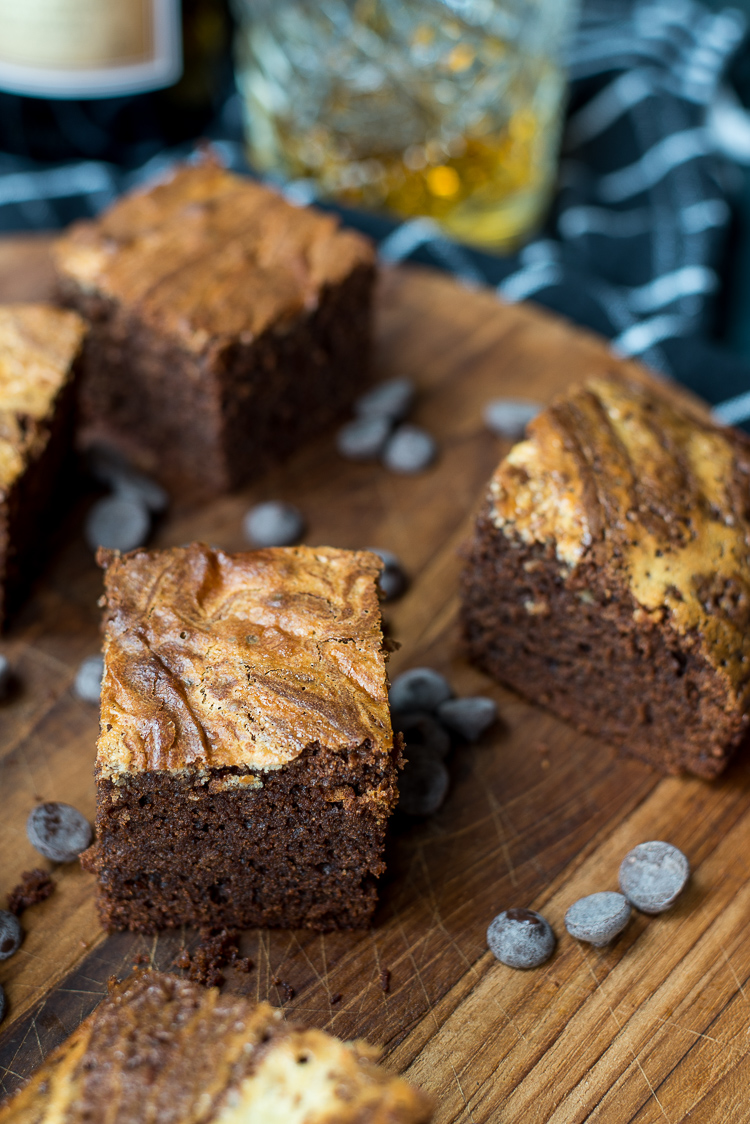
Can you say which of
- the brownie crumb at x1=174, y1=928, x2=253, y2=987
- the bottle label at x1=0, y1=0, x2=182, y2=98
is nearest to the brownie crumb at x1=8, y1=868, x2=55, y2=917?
the brownie crumb at x1=174, y1=928, x2=253, y2=987

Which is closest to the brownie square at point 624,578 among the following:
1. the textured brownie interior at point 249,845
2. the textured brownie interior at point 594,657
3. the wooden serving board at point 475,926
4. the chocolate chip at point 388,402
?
the textured brownie interior at point 594,657

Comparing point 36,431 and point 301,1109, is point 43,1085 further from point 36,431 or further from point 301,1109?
point 36,431

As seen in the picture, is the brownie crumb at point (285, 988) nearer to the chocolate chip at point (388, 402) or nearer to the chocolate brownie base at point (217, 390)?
the chocolate brownie base at point (217, 390)

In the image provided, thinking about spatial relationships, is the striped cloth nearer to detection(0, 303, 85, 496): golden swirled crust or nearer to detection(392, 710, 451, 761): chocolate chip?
detection(0, 303, 85, 496): golden swirled crust

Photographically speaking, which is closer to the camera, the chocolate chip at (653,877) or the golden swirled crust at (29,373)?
the chocolate chip at (653,877)

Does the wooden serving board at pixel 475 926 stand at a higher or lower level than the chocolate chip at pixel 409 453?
lower

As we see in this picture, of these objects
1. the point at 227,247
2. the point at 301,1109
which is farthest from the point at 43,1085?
the point at 227,247
